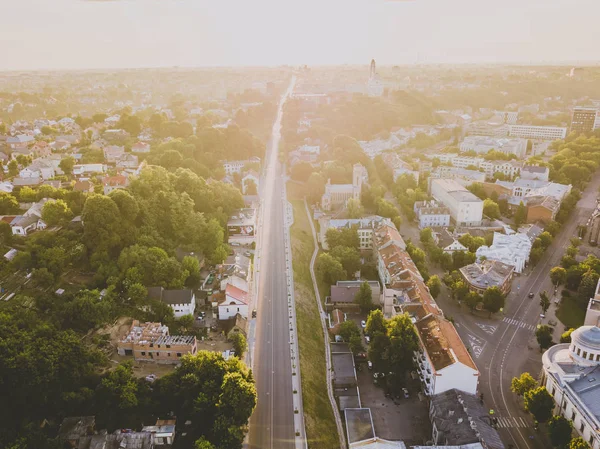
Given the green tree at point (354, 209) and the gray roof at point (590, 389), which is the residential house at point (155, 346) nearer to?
the gray roof at point (590, 389)

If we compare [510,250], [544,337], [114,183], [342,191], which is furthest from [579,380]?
[114,183]

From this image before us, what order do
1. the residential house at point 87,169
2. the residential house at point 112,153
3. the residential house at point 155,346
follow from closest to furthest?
the residential house at point 155,346 < the residential house at point 87,169 < the residential house at point 112,153

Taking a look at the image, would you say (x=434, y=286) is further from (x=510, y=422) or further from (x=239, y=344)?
(x=239, y=344)

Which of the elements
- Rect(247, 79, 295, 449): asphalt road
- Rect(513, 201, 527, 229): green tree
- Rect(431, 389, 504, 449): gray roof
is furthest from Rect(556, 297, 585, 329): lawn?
Rect(247, 79, 295, 449): asphalt road

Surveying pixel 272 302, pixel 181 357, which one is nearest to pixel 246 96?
pixel 272 302

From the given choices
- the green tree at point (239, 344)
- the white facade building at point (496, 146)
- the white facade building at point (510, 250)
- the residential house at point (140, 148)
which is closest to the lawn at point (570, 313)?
the white facade building at point (510, 250)

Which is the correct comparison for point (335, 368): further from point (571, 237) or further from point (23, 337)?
point (571, 237)
